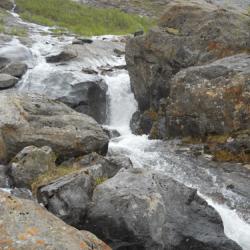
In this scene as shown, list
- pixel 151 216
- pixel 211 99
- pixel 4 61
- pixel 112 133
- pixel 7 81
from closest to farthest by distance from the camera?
pixel 151 216
pixel 211 99
pixel 112 133
pixel 7 81
pixel 4 61

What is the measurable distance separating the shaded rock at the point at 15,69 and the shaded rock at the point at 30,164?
523 inches

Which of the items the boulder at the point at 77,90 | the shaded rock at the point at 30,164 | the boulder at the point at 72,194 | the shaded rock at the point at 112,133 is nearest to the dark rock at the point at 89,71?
the boulder at the point at 77,90

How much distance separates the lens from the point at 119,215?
518 inches

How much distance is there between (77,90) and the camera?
27203 mm

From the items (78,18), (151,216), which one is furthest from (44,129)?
(78,18)

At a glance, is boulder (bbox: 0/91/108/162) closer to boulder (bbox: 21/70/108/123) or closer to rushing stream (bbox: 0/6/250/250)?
rushing stream (bbox: 0/6/250/250)

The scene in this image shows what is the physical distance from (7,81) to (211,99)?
12.3 meters

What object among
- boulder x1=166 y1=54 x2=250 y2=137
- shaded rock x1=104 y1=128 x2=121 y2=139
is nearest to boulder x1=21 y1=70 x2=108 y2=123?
shaded rock x1=104 y1=128 x2=121 y2=139

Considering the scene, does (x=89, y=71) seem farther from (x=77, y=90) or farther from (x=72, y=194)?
(x=72, y=194)

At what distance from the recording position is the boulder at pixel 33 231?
10.2 meters

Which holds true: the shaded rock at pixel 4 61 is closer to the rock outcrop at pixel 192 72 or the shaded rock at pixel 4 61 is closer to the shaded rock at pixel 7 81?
the shaded rock at pixel 7 81

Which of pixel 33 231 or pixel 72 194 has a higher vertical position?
pixel 33 231

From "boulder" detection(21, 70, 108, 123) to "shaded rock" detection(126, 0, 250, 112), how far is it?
205cm

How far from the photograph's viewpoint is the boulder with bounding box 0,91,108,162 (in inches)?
729
